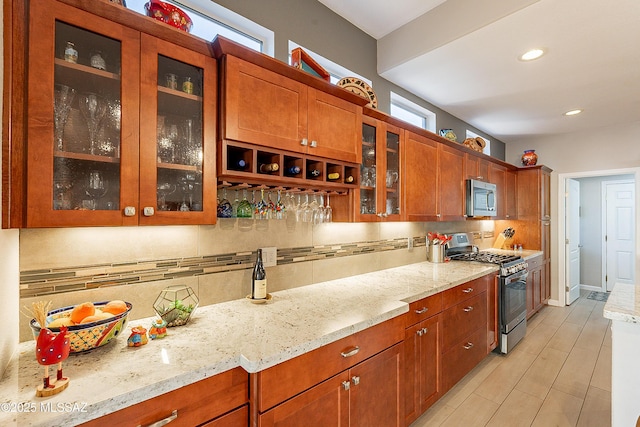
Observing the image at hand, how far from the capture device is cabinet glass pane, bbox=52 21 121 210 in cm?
108

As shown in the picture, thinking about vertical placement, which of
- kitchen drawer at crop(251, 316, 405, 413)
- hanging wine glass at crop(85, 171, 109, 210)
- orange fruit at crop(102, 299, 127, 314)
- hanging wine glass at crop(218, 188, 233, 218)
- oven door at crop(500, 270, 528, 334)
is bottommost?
oven door at crop(500, 270, 528, 334)

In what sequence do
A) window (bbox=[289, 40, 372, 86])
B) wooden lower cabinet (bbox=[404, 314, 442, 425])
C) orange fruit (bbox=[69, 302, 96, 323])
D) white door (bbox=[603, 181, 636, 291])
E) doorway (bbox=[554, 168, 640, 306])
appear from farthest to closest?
white door (bbox=[603, 181, 636, 291]) < doorway (bbox=[554, 168, 640, 306]) < window (bbox=[289, 40, 372, 86]) < wooden lower cabinet (bbox=[404, 314, 442, 425]) < orange fruit (bbox=[69, 302, 96, 323])

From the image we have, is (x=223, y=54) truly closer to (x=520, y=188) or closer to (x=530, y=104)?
(x=530, y=104)

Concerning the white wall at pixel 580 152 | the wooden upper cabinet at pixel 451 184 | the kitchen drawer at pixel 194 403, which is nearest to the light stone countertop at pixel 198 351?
the kitchen drawer at pixel 194 403

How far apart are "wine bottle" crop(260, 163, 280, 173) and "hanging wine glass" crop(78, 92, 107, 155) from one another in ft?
2.48

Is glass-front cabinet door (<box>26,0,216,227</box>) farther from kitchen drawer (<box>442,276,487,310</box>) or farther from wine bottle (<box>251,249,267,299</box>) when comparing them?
kitchen drawer (<box>442,276,487,310</box>)

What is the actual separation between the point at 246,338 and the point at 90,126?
3.50ft

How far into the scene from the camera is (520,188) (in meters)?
4.73

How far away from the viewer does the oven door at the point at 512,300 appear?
2.98 metres

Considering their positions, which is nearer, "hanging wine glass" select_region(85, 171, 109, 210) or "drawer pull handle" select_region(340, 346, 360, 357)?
"hanging wine glass" select_region(85, 171, 109, 210)

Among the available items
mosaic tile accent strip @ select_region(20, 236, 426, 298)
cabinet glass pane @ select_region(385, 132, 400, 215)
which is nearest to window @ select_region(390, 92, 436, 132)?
cabinet glass pane @ select_region(385, 132, 400, 215)

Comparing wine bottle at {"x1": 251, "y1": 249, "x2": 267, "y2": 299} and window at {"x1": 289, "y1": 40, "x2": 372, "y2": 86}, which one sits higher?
window at {"x1": 289, "y1": 40, "x2": 372, "y2": 86}

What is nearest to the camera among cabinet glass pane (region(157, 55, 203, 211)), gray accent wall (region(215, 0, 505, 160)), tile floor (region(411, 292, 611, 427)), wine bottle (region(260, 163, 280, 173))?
cabinet glass pane (region(157, 55, 203, 211))

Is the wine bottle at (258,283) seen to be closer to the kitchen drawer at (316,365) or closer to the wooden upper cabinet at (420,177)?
the kitchen drawer at (316,365)
